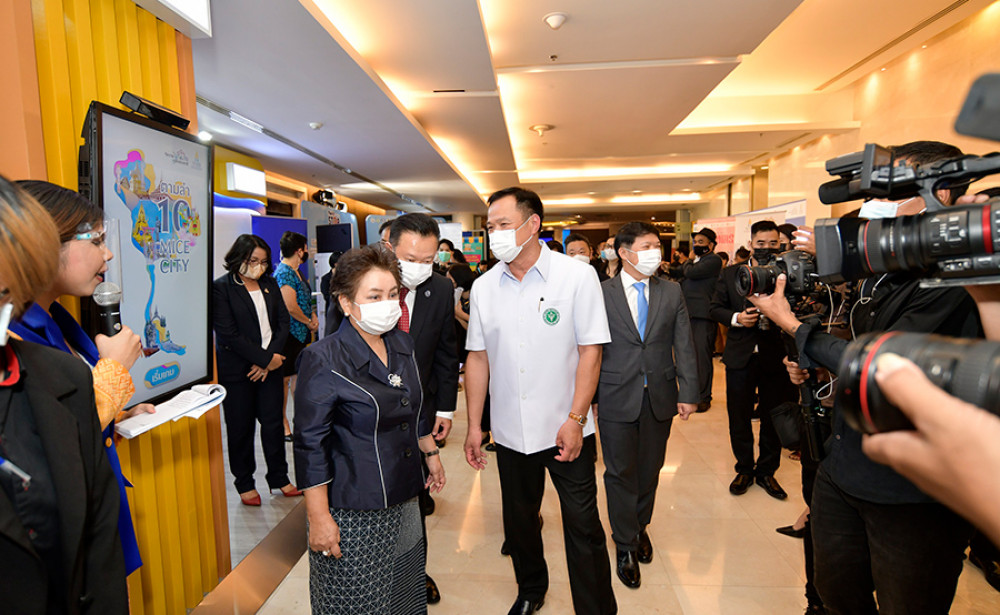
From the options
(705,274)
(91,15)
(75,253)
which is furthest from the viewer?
(705,274)

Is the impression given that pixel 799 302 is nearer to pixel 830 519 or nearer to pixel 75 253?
pixel 830 519

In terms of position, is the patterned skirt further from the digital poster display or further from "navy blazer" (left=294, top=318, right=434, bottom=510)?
the digital poster display

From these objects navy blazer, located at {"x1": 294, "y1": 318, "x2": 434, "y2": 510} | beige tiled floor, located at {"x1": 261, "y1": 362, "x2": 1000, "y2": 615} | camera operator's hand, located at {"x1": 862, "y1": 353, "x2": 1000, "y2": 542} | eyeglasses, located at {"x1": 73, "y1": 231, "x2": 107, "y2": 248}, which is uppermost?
eyeglasses, located at {"x1": 73, "y1": 231, "x2": 107, "y2": 248}

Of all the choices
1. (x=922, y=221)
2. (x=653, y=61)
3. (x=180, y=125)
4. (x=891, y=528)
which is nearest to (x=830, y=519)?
(x=891, y=528)

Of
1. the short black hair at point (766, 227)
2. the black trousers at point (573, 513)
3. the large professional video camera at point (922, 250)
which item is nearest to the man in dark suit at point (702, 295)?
the short black hair at point (766, 227)

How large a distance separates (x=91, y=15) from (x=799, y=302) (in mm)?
2768

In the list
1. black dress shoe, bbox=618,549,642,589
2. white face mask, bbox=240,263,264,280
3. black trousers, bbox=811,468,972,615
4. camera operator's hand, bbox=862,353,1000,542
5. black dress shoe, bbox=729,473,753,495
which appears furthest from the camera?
black dress shoe, bbox=729,473,753,495

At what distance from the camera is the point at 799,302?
73.7 inches

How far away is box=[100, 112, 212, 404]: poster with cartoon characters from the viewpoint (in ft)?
5.49

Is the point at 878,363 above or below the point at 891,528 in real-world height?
above

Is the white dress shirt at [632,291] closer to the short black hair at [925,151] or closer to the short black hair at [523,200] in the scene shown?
the short black hair at [523,200]

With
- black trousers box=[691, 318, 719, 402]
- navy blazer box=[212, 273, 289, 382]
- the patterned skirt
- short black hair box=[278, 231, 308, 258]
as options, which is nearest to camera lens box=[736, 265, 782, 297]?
the patterned skirt

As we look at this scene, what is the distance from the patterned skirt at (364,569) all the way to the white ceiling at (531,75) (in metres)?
3.04

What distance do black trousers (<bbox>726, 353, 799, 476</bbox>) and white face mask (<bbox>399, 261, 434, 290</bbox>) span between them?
2315mm
